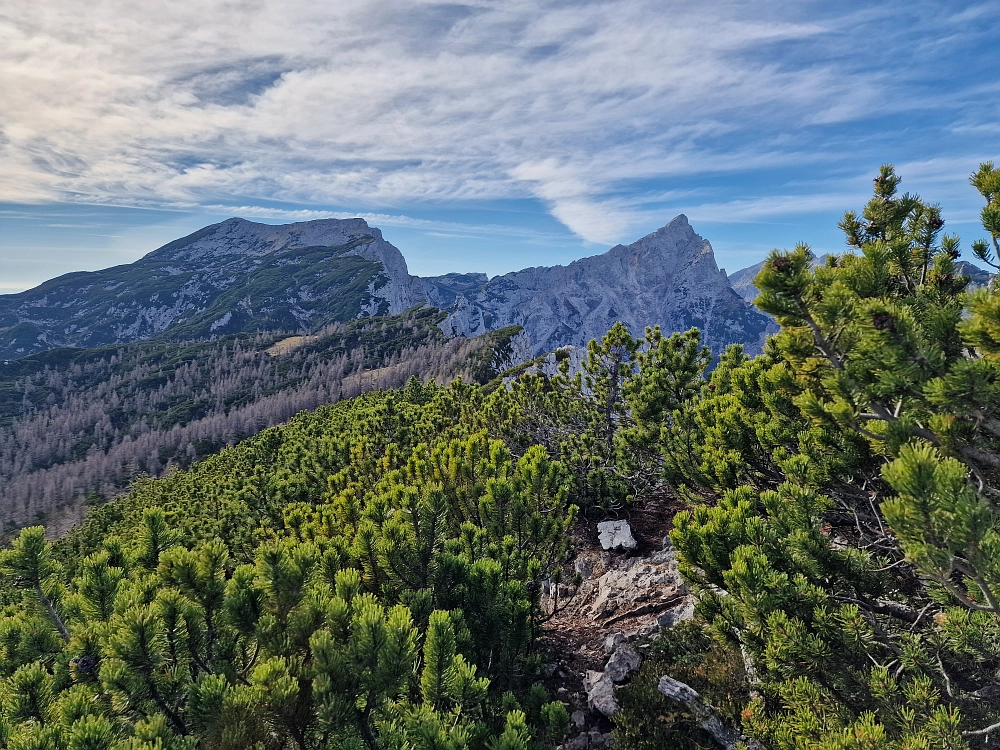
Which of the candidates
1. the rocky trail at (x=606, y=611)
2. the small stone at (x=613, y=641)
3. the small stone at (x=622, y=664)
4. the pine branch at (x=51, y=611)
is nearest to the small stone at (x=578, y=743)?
the rocky trail at (x=606, y=611)

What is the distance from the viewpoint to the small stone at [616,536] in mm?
11844

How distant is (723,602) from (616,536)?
7258 mm

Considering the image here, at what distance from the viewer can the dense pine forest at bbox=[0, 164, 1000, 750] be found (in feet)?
11.1

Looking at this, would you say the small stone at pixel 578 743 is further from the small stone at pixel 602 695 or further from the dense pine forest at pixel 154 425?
the dense pine forest at pixel 154 425

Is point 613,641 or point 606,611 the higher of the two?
point 613,641

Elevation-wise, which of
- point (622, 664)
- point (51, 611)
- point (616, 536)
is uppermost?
point (51, 611)

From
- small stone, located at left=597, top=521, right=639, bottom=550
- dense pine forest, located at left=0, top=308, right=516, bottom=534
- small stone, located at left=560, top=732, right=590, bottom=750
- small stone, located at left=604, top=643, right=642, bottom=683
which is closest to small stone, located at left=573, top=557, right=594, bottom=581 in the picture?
small stone, located at left=597, top=521, right=639, bottom=550

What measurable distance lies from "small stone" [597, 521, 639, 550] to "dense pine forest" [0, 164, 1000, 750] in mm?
4153

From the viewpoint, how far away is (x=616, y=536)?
12141 millimetres

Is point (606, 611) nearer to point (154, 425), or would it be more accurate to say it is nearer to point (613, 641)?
point (613, 641)

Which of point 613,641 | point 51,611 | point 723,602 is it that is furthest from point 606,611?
point 51,611

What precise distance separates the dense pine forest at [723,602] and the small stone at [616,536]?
13.6 feet

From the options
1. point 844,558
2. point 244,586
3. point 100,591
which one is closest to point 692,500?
point 844,558

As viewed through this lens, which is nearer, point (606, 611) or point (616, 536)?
point (606, 611)
